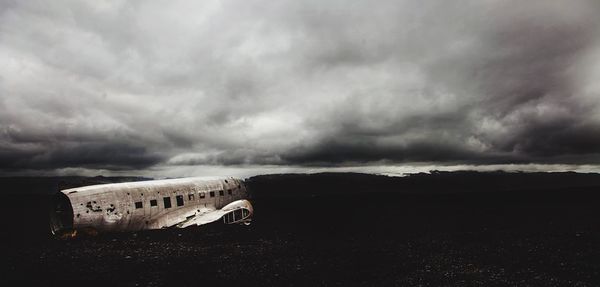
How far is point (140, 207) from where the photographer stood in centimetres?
2408

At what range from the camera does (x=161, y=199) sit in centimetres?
2545

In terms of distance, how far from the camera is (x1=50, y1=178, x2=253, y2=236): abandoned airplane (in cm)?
2170

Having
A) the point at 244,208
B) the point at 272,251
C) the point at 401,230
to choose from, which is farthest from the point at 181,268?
the point at 401,230

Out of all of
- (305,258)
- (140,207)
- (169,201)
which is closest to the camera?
(305,258)

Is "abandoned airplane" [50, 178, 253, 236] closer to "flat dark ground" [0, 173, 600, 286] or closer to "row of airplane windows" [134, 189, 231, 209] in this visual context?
"row of airplane windows" [134, 189, 231, 209]

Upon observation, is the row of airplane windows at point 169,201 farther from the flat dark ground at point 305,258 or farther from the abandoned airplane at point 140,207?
the flat dark ground at point 305,258

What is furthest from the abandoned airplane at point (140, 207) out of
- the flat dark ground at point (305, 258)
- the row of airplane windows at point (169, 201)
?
the flat dark ground at point (305, 258)

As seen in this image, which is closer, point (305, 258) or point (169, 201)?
point (305, 258)

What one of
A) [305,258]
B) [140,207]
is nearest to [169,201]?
[140,207]

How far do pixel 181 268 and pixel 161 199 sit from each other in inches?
437

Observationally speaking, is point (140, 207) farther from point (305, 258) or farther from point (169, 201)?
point (305, 258)

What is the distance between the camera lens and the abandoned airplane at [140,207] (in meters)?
21.7

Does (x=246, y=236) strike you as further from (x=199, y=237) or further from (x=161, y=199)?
(x=161, y=199)

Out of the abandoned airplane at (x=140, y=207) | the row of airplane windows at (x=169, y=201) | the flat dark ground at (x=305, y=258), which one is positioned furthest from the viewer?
the row of airplane windows at (x=169, y=201)
